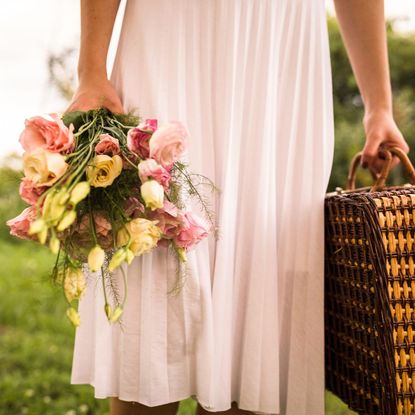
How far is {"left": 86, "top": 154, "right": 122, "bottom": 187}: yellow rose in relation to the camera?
0.98 meters

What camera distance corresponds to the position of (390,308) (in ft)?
3.97

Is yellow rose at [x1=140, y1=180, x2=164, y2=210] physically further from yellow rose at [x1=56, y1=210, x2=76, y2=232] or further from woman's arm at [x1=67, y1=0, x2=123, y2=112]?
woman's arm at [x1=67, y1=0, x2=123, y2=112]

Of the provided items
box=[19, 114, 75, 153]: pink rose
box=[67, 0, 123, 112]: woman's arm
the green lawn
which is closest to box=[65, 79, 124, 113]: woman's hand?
box=[67, 0, 123, 112]: woman's arm

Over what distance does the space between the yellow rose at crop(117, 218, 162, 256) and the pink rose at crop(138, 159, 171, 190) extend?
80mm

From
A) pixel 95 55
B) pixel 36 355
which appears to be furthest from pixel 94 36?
pixel 36 355

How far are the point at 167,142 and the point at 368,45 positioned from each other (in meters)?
0.83

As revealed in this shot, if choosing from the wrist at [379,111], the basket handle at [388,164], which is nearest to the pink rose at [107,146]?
the basket handle at [388,164]

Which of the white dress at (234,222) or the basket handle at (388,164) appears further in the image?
the basket handle at (388,164)

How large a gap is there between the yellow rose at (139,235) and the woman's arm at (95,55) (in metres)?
0.35

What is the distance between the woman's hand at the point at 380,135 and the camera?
1.53m

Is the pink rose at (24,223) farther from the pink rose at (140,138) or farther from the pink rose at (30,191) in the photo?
the pink rose at (140,138)

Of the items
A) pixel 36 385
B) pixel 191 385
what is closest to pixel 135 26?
pixel 191 385

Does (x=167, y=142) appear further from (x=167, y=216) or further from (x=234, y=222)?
(x=234, y=222)

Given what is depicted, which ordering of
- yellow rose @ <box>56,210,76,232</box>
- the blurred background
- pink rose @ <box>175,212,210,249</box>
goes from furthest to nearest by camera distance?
the blurred background → pink rose @ <box>175,212,210,249</box> → yellow rose @ <box>56,210,76,232</box>
